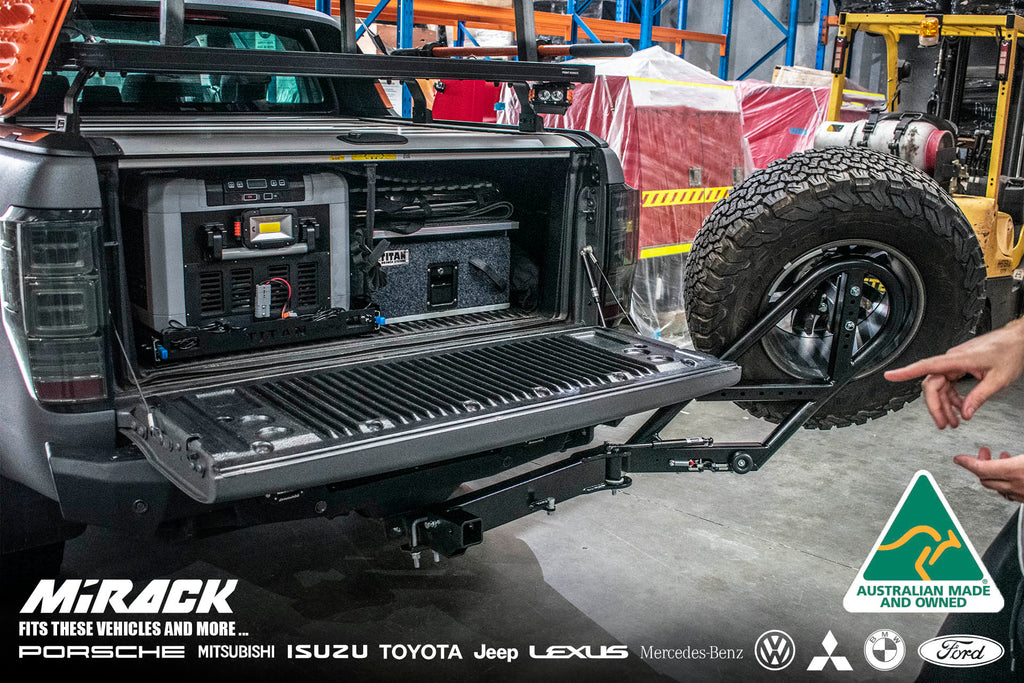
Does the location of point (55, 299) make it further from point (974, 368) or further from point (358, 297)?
point (974, 368)

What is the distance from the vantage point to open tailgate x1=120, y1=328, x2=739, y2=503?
2141 millimetres

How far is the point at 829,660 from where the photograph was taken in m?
2.91

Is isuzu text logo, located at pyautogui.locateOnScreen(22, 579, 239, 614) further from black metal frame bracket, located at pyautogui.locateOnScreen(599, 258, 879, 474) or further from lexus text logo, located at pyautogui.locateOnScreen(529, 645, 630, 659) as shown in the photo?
black metal frame bracket, located at pyautogui.locateOnScreen(599, 258, 879, 474)

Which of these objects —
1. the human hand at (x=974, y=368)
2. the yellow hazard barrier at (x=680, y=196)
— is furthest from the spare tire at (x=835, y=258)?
the yellow hazard barrier at (x=680, y=196)

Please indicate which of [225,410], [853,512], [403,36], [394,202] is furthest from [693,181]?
[225,410]

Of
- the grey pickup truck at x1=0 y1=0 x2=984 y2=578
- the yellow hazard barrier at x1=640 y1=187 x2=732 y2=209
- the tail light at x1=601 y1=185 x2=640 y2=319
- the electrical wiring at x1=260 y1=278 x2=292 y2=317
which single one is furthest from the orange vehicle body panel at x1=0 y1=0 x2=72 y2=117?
the yellow hazard barrier at x1=640 y1=187 x2=732 y2=209

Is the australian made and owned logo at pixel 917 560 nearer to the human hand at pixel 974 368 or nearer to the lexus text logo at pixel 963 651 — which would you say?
the lexus text logo at pixel 963 651

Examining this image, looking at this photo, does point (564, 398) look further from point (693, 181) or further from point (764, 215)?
point (693, 181)

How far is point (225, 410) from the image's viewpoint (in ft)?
8.05

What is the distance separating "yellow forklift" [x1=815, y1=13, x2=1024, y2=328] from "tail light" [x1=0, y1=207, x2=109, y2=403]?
4969mm

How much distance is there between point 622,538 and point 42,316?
7.35 feet

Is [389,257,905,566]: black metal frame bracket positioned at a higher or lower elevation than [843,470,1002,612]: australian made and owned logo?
higher

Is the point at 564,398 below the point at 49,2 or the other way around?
below

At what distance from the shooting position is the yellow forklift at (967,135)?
18.9 feet
